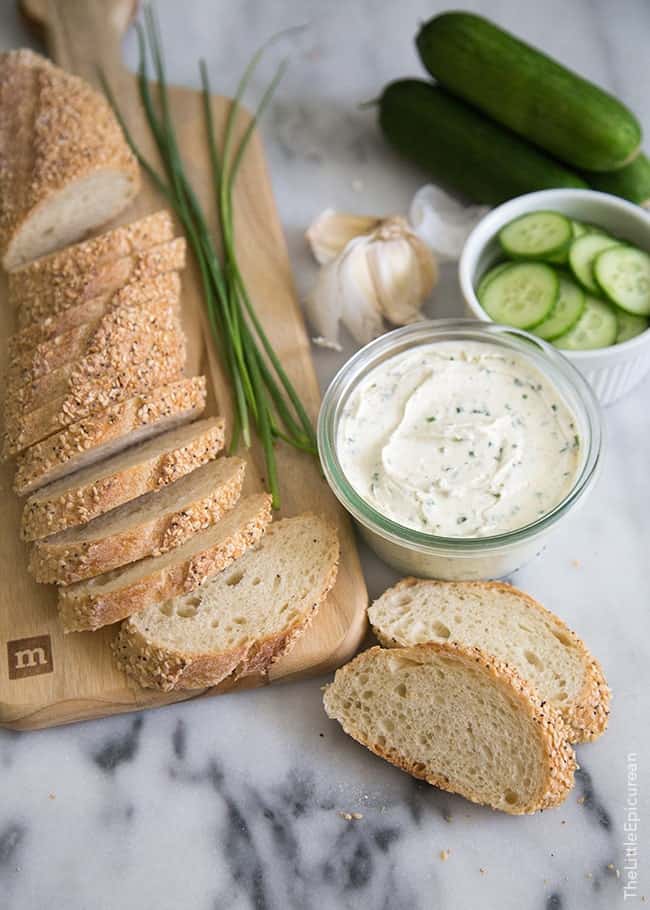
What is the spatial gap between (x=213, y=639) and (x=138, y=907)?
2.20 ft

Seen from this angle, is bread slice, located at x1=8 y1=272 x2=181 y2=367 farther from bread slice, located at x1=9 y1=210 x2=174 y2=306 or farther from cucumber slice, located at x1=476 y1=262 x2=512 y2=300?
cucumber slice, located at x1=476 y1=262 x2=512 y2=300

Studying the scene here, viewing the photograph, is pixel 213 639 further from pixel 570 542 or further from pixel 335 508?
pixel 570 542

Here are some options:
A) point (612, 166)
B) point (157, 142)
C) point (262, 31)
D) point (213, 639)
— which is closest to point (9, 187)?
point (157, 142)

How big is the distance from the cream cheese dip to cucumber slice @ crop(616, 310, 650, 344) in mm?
380

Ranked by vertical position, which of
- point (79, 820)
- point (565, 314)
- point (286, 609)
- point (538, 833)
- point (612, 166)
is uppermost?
point (612, 166)

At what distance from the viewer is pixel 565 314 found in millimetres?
3381

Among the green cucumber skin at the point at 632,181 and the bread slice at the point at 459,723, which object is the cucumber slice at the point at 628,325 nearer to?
the green cucumber skin at the point at 632,181

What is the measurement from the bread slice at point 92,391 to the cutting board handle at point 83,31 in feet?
5.14

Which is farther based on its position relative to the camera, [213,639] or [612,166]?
[612,166]

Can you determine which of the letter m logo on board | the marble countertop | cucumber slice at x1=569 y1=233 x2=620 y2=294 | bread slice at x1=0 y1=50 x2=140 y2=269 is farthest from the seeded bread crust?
cucumber slice at x1=569 y1=233 x2=620 y2=294

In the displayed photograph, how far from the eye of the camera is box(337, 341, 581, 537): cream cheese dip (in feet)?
9.59

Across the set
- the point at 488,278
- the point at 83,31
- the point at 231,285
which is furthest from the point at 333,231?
the point at 83,31

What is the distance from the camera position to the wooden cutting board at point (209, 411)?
290 centimetres

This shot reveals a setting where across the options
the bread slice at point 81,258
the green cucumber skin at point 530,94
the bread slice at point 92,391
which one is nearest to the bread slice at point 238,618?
the bread slice at point 92,391
